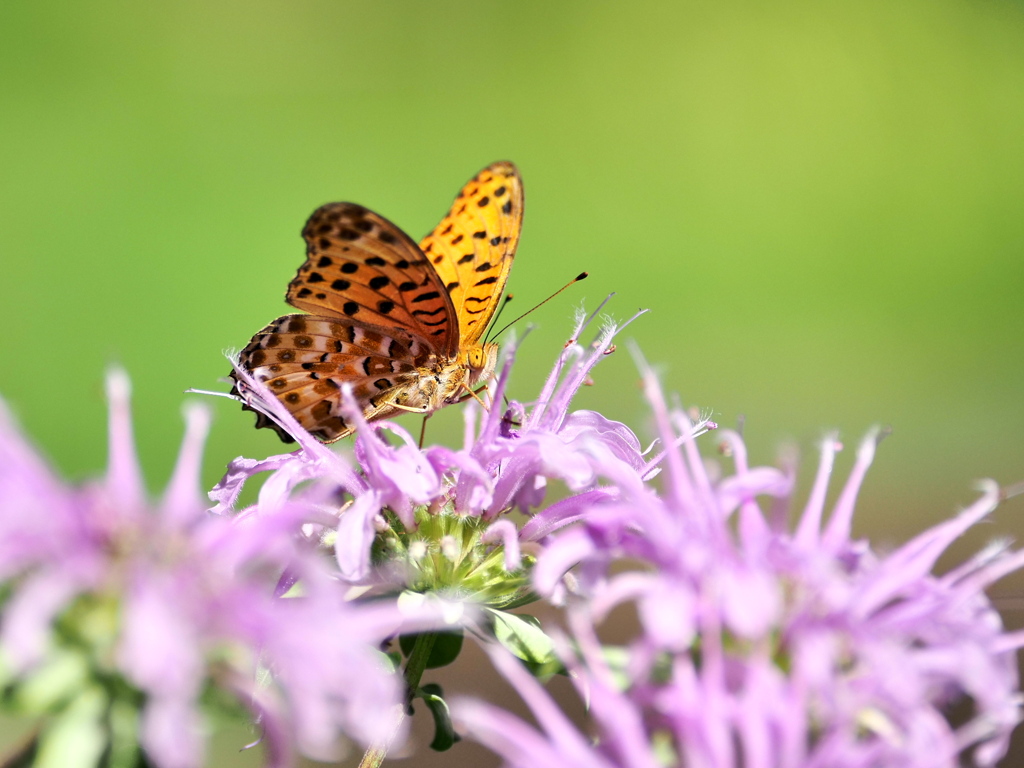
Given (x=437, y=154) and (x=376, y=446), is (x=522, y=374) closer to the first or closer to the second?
(x=437, y=154)

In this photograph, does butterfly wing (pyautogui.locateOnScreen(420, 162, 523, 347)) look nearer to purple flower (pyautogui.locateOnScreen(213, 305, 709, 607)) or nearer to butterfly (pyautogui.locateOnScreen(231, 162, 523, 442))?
butterfly (pyautogui.locateOnScreen(231, 162, 523, 442))

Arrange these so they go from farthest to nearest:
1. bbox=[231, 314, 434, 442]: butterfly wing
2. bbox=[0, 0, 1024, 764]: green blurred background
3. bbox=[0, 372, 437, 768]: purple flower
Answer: bbox=[0, 0, 1024, 764]: green blurred background
bbox=[231, 314, 434, 442]: butterfly wing
bbox=[0, 372, 437, 768]: purple flower

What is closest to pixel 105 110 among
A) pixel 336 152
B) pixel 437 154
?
pixel 336 152

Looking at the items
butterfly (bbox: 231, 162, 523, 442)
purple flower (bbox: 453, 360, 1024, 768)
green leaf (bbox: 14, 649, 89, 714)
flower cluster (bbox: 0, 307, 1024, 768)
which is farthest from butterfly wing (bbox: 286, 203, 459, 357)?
green leaf (bbox: 14, 649, 89, 714)

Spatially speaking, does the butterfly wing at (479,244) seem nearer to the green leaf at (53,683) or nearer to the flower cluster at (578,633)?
the flower cluster at (578,633)

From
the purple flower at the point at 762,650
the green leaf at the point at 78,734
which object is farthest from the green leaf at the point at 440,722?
the green leaf at the point at 78,734
